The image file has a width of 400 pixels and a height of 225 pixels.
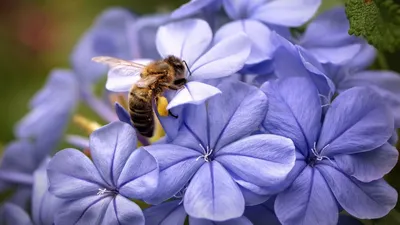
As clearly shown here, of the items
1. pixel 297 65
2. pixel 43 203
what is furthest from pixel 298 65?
pixel 43 203

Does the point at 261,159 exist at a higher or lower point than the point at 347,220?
higher

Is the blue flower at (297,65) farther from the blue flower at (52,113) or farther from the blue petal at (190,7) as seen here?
the blue flower at (52,113)

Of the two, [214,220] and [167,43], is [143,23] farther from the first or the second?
[214,220]

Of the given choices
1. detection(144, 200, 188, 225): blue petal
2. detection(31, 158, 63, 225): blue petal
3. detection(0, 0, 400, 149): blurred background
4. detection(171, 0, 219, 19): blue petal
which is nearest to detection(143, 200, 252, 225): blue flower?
detection(144, 200, 188, 225): blue petal

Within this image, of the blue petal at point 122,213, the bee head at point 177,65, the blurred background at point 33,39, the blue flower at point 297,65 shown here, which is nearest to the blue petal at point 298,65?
the blue flower at point 297,65

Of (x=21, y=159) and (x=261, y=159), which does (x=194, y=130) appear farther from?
(x=21, y=159)

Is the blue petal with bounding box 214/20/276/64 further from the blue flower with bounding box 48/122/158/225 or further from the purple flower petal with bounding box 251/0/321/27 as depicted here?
the blue flower with bounding box 48/122/158/225
